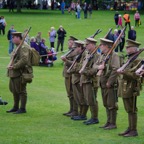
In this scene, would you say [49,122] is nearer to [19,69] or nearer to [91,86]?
[91,86]

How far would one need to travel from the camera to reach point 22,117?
15680 mm

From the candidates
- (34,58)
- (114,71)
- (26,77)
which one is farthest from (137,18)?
(114,71)

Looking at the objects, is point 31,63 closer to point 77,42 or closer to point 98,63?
point 77,42

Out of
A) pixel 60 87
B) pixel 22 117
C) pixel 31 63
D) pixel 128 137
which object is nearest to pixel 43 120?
pixel 22 117

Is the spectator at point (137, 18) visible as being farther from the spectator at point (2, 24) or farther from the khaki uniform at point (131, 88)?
the khaki uniform at point (131, 88)

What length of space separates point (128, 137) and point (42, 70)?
654 inches

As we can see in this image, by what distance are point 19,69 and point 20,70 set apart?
6 cm

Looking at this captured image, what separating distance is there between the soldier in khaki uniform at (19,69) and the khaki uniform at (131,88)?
139 inches

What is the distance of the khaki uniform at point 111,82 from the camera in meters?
13.8

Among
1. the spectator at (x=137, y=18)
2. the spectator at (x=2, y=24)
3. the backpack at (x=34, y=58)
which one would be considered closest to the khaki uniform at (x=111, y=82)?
the backpack at (x=34, y=58)

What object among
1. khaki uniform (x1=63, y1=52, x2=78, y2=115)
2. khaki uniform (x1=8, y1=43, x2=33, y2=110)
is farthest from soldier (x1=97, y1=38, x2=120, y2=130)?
khaki uniform (x1=8, y1=43, x2=33, y2=110)

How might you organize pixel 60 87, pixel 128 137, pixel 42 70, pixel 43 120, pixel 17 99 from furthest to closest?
pixel 42 70 < pixel 60 87 < pixel 17 99 < pixel 43 120 < pixel 128 137

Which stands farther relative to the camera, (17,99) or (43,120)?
(17,99)

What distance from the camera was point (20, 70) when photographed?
16016 mm
